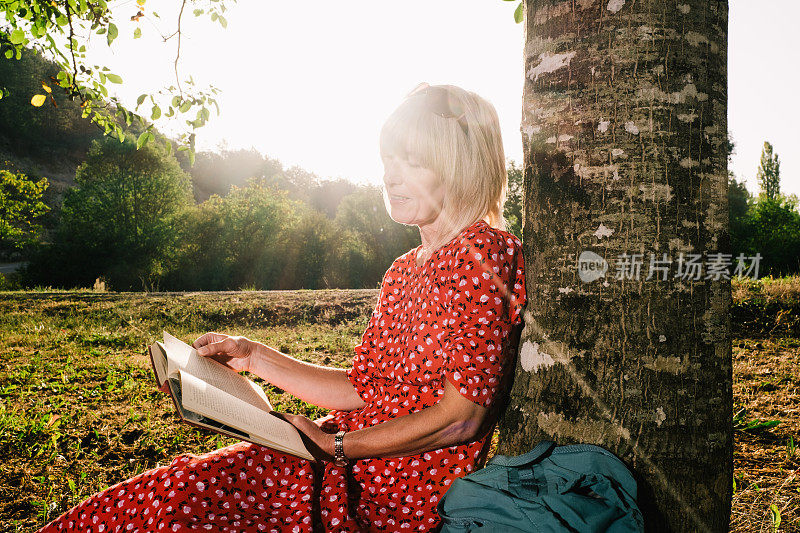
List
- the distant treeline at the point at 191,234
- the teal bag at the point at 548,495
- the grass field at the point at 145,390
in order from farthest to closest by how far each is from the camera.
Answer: the distant treeline at the point at 191,234, the grass field at the point at 145,390, the teal bag at the point at 548,495

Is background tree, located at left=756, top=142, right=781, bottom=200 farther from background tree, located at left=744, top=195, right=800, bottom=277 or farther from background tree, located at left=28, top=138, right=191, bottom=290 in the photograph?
background tree, located at left=28, top=138, right=191, bottom=290

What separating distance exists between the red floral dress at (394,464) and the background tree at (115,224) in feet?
102

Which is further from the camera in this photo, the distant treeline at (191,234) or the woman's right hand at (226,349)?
the distant treeline at (191,234)

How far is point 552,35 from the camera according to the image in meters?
1.49

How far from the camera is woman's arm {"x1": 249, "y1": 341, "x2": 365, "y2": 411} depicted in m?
2.12

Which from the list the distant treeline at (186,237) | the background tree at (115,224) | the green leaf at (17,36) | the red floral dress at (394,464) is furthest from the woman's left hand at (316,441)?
the background tree at (115,224)

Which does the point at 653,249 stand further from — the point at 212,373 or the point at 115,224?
the point at 115,224

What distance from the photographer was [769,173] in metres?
52.6

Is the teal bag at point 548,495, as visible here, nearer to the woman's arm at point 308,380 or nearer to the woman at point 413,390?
the woman at point 413,390

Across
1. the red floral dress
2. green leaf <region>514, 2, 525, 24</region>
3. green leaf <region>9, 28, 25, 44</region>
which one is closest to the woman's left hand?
the red floral dress

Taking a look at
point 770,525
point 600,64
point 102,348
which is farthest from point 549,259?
point 102,348

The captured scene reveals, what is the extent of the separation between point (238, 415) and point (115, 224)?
33.7 metres

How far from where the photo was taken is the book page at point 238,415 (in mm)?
Result: 1281

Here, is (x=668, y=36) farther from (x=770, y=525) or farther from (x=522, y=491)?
(x=770, y=525)
